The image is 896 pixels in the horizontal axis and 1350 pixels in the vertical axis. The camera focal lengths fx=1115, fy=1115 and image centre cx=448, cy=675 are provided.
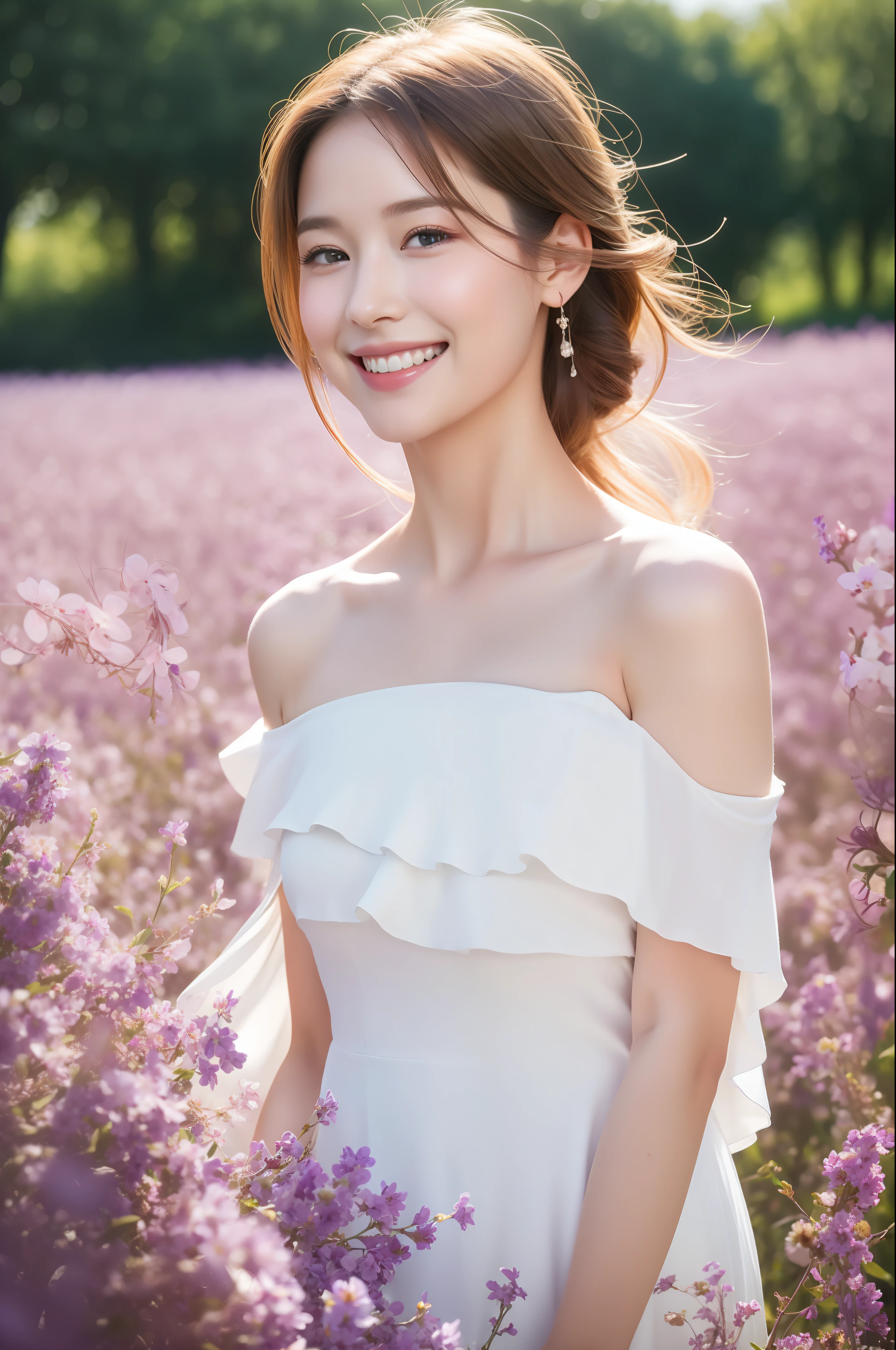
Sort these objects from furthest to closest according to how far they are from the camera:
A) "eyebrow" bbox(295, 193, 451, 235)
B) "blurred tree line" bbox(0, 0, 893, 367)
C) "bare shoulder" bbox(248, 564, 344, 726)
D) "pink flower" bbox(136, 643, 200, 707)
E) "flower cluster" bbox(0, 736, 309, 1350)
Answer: "blurred tree line" bbox(0, 0, 893, 367)
"bare shoulder" bbox(248, 564, 344, 726)
"eyebrow" bbox(295, 193, 451, 235)
"pink flower" bbox(136, 643, 200, 707)
"flower cluster" bbox(0, 736, 309, 1350)

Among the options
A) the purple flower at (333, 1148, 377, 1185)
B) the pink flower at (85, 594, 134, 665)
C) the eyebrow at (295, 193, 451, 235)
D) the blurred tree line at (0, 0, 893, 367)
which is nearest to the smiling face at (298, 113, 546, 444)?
the eyebrow at (295, 193, 451, 235)

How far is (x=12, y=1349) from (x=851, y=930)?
2.58 meters

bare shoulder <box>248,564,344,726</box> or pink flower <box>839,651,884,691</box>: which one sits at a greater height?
bare shoulder <box>248,564,344,726</box>

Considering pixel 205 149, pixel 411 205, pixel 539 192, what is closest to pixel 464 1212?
pixel 411 205

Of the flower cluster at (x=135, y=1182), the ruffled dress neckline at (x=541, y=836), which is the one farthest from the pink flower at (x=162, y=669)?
the ruffled dress neckline at (x=541, y=836)

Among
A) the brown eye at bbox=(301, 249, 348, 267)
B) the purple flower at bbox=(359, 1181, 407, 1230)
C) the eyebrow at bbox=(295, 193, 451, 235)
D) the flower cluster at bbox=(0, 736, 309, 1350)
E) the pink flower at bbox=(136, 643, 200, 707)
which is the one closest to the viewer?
the flower cluster at bbox=(0, 736, 309, 1350)

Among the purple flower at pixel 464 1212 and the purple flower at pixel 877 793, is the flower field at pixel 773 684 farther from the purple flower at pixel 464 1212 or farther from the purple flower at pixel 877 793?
the purple flower at pixel 464 1212

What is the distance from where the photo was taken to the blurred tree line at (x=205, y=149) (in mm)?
27953

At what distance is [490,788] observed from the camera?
5.41ft

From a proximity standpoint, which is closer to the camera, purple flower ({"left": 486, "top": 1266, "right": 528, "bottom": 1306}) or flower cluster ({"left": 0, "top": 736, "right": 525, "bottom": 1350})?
flower cluster ({"left": 0, "top": 736, "right": 525, "bottom": 1350})

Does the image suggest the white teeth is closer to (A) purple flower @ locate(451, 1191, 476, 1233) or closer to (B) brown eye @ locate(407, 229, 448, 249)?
(B) brown eye @ locate(407, 229, 448, 249)

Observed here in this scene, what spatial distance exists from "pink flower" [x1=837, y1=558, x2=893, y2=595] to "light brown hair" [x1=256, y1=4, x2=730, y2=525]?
455 millimetres

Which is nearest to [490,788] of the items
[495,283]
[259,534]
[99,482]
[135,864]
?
[495,283]

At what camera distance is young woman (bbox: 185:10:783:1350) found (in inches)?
62.1
